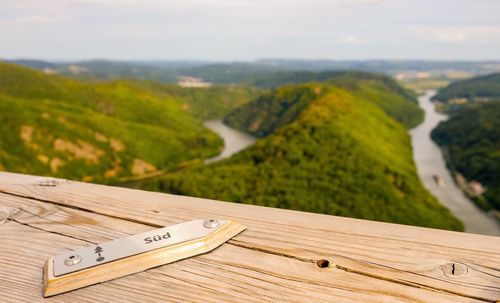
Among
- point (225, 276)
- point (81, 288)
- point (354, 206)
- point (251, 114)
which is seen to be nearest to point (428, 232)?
point (225, 276)

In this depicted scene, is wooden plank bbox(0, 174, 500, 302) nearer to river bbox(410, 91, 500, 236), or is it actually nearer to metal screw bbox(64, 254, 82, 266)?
metal screw bbox(64, 254, 82, 266)

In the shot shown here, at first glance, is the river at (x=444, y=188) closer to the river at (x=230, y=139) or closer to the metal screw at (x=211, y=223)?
the river at (x=230, y=139)

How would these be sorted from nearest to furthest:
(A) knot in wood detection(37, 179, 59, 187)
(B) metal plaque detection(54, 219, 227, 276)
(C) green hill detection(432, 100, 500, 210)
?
(B) metal plaque detection(54, 219, 227, 276) → (A) knot in wood detection(37, 179, 59, 187) → (C) green hill detection(432, 100, 500, 210)

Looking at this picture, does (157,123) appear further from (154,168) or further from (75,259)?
(75,259)

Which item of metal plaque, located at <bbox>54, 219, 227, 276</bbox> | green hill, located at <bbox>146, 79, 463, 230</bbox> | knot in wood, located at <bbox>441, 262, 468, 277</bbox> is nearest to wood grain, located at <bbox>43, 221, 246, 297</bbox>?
metal plaque, located at <bbox>54, 219, 227, 276</bbox>

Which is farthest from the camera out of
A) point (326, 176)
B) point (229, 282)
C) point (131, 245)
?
point (326, 176)

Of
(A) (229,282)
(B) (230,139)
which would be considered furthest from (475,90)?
(A) (229,282)

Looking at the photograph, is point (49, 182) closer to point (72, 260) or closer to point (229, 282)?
point (72, 260)
